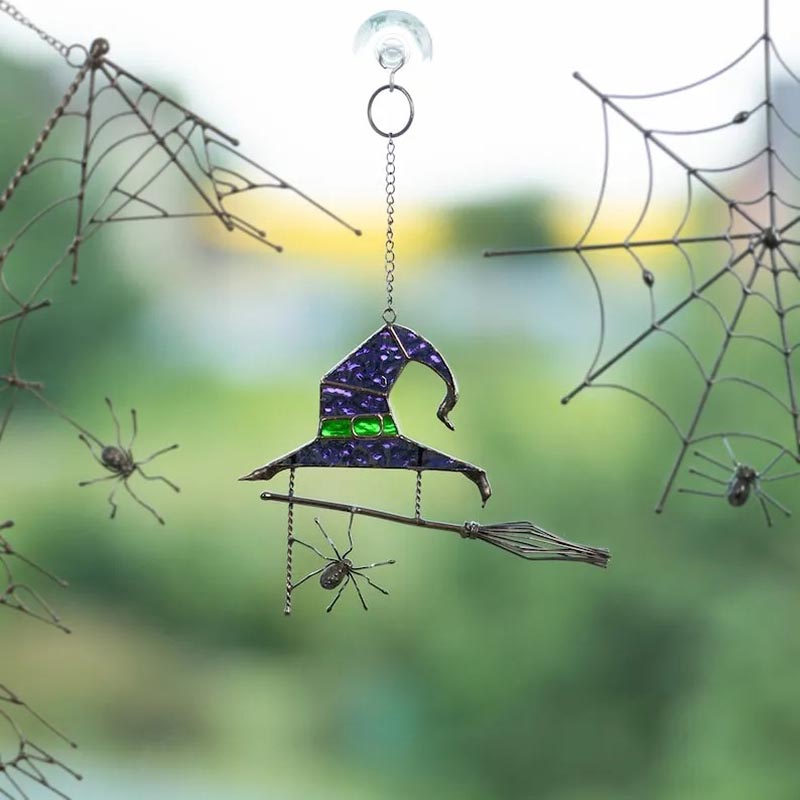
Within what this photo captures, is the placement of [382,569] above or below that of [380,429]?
below

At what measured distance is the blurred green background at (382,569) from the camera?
130cm

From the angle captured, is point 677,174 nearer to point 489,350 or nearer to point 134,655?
point 489,350

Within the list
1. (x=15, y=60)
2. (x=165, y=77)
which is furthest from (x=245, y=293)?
(x=15, y=60)

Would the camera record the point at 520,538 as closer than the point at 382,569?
Yes

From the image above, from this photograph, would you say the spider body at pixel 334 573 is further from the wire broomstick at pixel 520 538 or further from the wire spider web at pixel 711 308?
the wire spider web at pixel 711 308

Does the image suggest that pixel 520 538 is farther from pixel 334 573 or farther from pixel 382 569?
pixel 382 569

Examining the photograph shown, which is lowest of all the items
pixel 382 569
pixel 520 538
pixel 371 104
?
pixel 382 569

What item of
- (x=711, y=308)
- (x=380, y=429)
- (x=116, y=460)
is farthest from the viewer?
(x=711, y=308)

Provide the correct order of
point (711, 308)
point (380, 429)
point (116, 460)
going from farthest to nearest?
point (711, 308) < point (116, 460) < point (380, 429)

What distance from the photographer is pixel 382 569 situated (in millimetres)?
1325

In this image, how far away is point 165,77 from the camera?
127 cm

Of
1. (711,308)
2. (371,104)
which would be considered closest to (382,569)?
(711,308)

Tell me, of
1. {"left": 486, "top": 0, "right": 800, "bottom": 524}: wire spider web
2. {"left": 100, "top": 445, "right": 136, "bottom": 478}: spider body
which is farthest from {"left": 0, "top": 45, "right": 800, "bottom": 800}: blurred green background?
{"left": 100, "top": 445, "right": 136, "bottom": 478}: spider body

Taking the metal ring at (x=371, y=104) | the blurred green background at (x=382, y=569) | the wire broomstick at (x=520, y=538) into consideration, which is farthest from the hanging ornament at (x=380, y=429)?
the blurred green background at (x=382, y=569)
